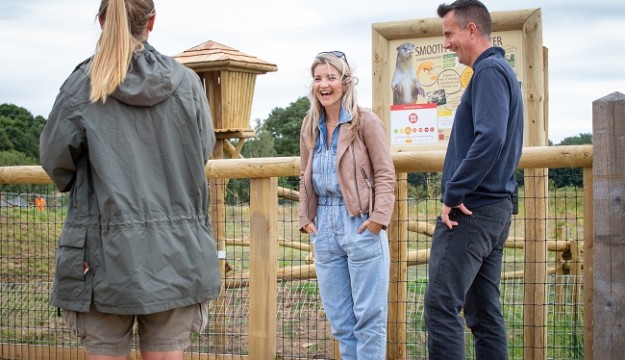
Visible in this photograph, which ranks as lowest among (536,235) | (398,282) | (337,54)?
(398,282)

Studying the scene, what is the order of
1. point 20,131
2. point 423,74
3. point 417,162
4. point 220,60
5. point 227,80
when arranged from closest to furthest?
point 417,162
point 423,74
point 220,60
point 227,80
point 20,131

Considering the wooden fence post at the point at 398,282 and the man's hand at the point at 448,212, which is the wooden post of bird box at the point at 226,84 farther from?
the man's hand at the point at 448,212

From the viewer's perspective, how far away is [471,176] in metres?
3.61

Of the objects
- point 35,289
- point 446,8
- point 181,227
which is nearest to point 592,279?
point 446,8

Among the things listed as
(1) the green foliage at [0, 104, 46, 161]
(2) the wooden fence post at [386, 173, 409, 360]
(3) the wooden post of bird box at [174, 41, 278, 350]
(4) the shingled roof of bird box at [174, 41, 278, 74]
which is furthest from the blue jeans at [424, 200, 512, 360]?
(1) the green foliage at [0, 104, 46, 161]

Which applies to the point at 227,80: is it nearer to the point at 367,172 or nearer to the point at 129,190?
the point at 367,172

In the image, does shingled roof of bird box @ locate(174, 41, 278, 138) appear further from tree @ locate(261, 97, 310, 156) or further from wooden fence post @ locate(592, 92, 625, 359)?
tree @ locate(261, 97, 310, 156)

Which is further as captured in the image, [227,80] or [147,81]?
[227,80]

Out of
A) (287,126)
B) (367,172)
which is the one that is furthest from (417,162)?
(287,126)

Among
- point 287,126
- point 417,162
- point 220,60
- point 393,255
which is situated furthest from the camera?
point 287,126

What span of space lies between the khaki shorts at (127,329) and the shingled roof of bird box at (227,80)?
374 centimetres

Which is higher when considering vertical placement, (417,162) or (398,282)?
(417,162)

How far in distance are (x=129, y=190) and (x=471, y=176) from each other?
4.94 ft

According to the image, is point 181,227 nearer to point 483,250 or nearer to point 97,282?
point 97,282
